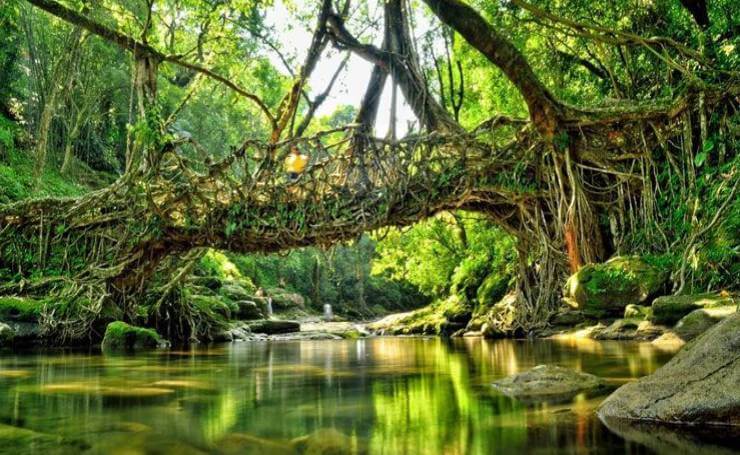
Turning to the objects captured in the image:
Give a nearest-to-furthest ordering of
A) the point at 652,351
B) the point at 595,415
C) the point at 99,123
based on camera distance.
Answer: the point at 595,415
the point at 652,351
the point at 99,123

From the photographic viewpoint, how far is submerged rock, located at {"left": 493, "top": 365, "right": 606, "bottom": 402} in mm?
3242

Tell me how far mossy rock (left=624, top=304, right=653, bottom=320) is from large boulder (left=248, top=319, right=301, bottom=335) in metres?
9.30

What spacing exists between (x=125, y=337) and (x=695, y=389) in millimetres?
8465

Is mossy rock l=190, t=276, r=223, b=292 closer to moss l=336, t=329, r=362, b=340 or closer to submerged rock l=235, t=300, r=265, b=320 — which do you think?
submerged rock l=235, t=300, r=265, b=320

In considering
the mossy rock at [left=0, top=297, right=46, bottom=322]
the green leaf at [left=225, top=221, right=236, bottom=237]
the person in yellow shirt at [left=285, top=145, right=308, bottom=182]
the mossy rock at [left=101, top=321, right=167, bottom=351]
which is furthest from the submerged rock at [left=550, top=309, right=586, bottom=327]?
the mossy rock at [left=0, top=297, right=46, bottom=322]

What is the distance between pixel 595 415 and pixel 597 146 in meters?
5.96

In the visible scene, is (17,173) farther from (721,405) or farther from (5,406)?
(721,405)

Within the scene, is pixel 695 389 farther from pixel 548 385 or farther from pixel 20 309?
pixel 20 309

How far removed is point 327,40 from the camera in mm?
9828

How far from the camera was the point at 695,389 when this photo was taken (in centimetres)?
245

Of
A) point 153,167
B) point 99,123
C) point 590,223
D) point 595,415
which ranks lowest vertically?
point 595,415

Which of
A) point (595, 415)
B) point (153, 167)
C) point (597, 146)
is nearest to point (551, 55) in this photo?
point (597, 146)

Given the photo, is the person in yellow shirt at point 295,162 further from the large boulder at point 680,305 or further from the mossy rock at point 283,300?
the mossy rock at point 283,300

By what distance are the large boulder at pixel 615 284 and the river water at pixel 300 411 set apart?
2348 millimetres
